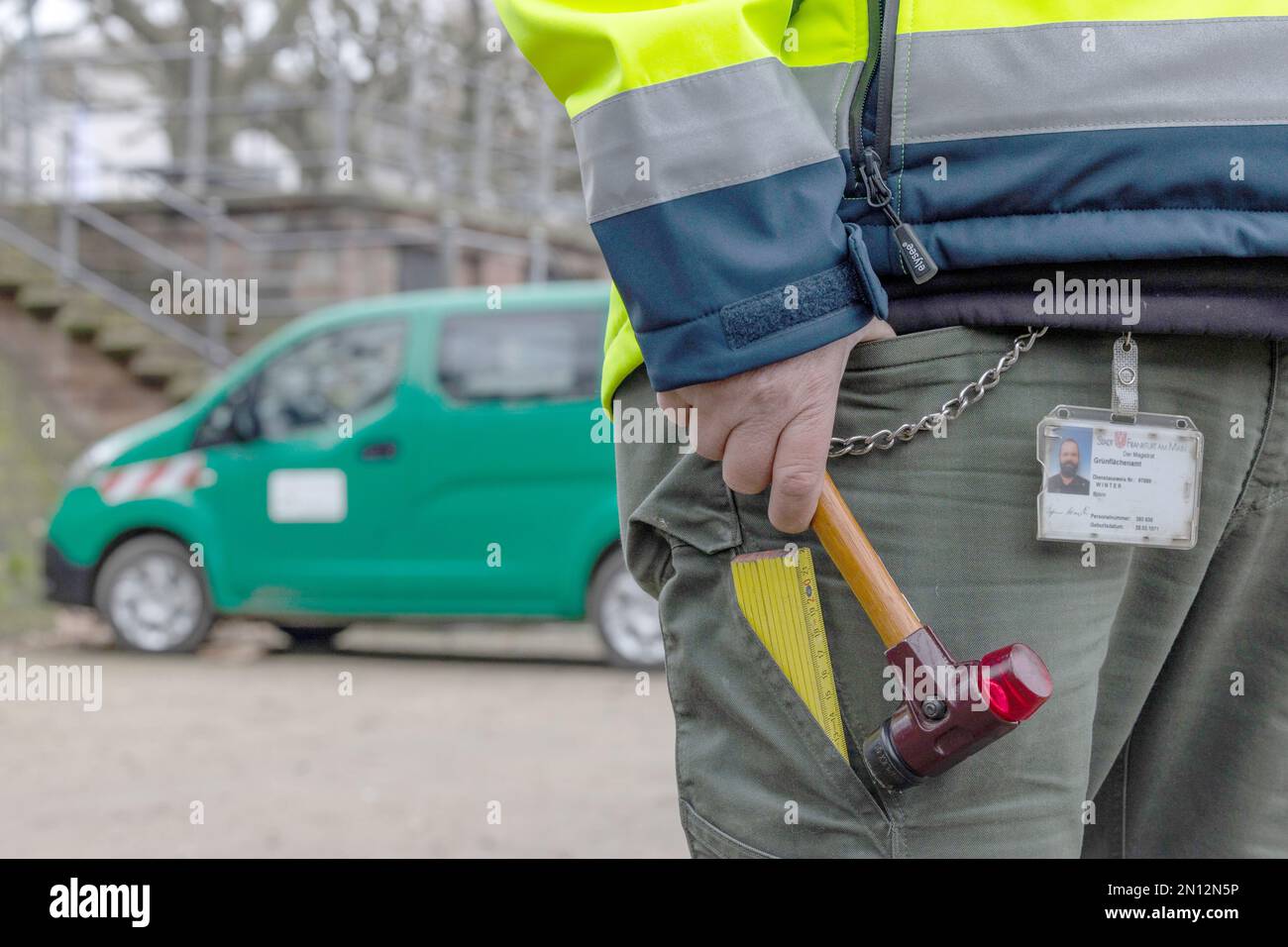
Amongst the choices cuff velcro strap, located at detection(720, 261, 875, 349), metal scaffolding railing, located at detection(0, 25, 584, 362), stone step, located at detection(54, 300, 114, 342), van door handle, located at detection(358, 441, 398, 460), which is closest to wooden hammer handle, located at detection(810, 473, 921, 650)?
cuff velcro strap, located at detection(720, 261, 875, 349)

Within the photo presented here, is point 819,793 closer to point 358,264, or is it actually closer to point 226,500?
point 226,500

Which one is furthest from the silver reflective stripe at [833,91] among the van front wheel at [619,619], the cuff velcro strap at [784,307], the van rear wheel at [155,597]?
the van rear wheel at [155,597]

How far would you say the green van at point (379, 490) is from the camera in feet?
23.0

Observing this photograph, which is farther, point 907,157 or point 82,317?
point 82,317

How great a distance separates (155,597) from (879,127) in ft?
22.7

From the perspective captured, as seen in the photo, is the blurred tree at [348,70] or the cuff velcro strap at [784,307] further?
the blurred tree at [348,70]

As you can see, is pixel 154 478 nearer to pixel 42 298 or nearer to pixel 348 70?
pixel 42 298

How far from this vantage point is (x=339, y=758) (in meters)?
5.40

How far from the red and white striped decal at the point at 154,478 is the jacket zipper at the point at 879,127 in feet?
21.5

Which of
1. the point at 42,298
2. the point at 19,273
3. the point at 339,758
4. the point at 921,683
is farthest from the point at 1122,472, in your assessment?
the point at 19,273

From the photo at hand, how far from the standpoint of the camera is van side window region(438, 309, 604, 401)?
22.9 ft

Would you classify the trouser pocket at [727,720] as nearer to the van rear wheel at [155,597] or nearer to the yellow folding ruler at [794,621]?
the yellow folding ruler at [794,621]

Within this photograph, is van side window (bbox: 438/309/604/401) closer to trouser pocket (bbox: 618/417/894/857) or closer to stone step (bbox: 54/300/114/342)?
trouser pocket (bbox: 618/417/894/857)
